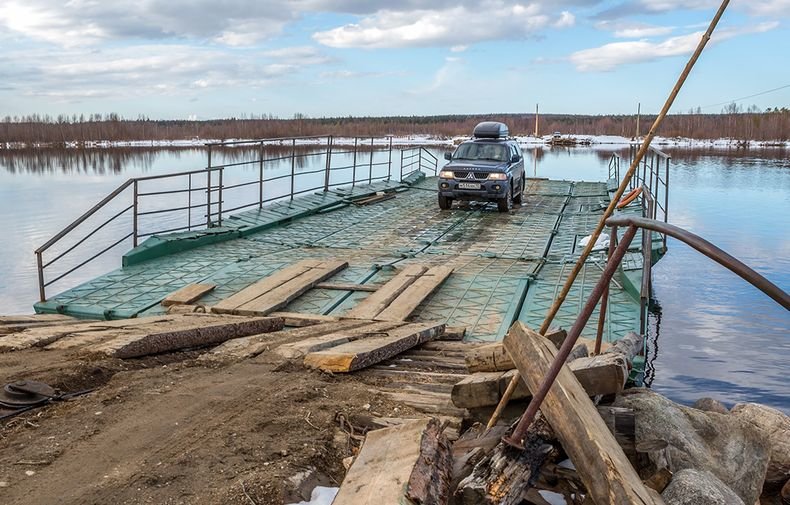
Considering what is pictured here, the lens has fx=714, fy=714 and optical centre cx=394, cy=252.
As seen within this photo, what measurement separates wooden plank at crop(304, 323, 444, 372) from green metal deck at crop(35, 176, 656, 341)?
3.59 feet

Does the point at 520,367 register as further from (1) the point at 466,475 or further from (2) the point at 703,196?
(2) the point at 703,196

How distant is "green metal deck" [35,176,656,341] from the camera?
28.5 feet

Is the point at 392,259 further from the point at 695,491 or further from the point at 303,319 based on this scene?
the point at 695,491

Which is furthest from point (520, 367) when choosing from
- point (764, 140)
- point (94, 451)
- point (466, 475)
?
point (764, 140)

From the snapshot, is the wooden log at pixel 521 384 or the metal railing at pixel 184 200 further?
the metal railing at pixel 184 200

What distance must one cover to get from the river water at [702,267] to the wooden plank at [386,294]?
3861mm

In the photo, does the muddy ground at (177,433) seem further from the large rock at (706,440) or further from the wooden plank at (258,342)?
the large rock at (706,440)

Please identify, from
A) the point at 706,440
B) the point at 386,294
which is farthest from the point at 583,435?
the point at 386,294

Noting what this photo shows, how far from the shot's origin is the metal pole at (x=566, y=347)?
331 centimetres

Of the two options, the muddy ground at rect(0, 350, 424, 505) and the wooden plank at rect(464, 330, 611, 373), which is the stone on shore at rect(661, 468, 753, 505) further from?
the muddy ground at rect(0, 350, 424, 505)

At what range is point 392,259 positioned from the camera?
38.0 feet

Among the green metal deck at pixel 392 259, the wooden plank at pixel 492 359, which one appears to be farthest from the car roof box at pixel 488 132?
the wooden plank at pixel 492 359

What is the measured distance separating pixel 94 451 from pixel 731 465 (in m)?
4.09

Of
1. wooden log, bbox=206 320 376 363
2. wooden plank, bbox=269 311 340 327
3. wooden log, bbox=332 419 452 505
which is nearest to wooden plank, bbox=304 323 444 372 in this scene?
wooden log, bbox=206 320 376 363
